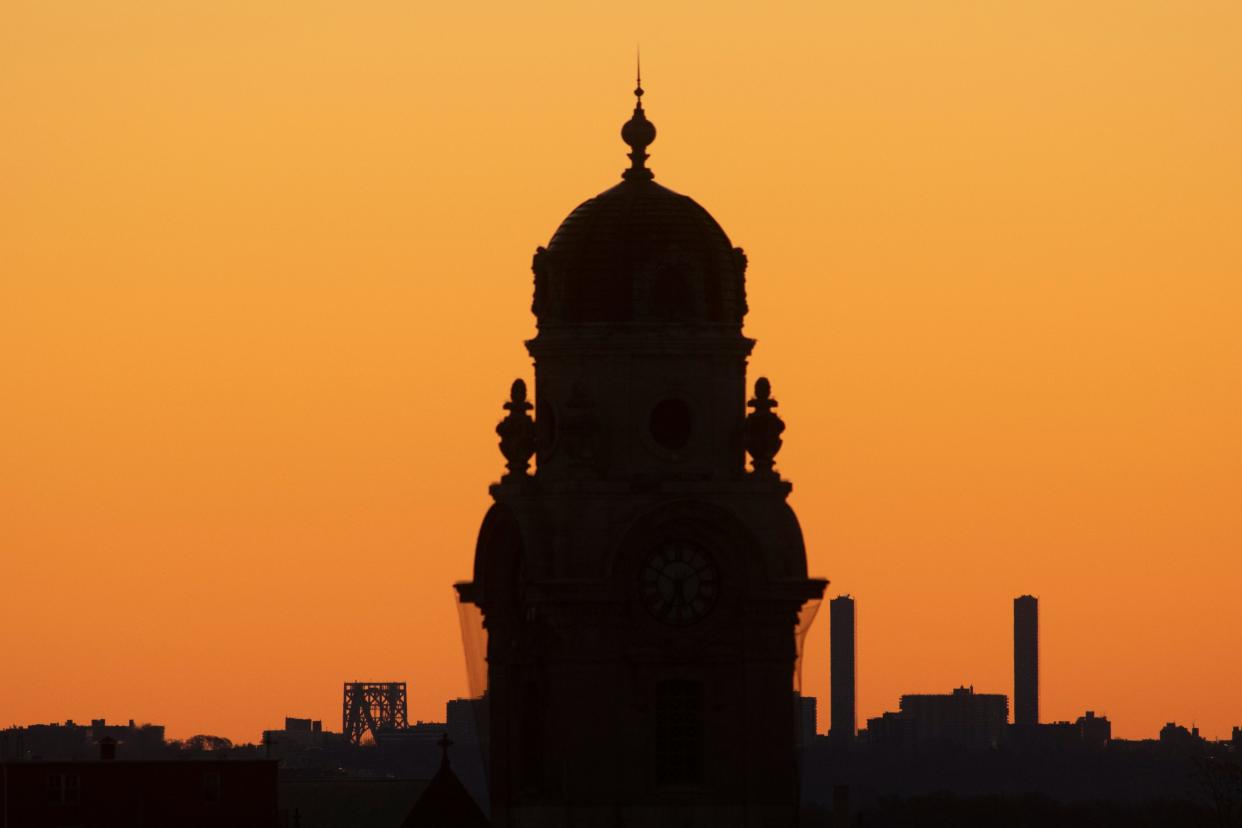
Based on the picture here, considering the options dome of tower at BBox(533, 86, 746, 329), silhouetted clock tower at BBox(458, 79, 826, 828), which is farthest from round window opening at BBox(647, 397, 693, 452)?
dome of tower at BBox(533, 86, 746, 329)

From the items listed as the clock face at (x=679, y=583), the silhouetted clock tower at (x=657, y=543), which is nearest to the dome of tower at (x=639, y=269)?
the silhouetted clock tower at (x=657, y=543)

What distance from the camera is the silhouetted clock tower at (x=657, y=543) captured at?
154 m

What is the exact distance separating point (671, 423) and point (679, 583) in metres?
4.29

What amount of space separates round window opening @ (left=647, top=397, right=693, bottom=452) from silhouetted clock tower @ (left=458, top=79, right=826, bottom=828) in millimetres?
38

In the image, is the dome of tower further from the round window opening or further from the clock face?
the clock face

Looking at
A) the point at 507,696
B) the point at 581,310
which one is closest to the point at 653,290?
the point at 581,310

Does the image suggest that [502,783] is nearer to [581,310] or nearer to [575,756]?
[575,756]

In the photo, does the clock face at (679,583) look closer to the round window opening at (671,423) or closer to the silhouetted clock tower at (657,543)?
the silhouetted clock tower at (657,543)

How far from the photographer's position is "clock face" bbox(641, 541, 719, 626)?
507 ft

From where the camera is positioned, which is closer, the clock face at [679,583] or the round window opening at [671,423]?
the clock face at [679,583]

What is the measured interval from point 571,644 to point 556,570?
2.05 metres

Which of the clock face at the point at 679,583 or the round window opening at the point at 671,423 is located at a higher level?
the round window opening at the point at 671,423

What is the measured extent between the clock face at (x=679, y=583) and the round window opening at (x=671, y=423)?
2724mm

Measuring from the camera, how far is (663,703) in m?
155
